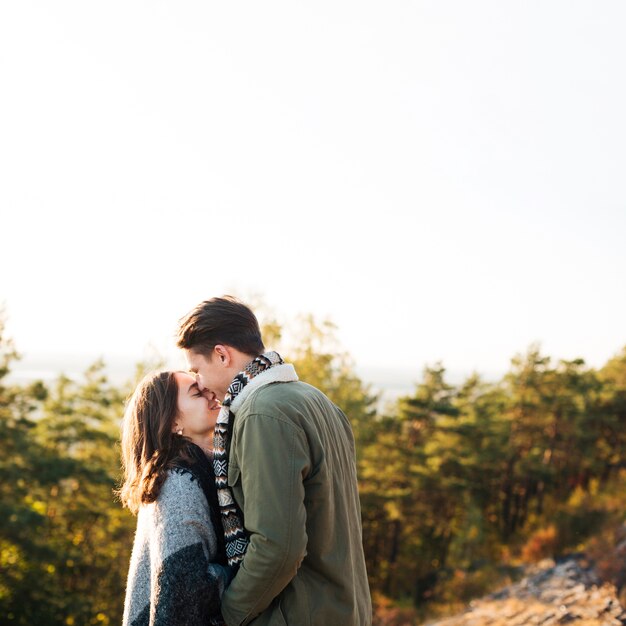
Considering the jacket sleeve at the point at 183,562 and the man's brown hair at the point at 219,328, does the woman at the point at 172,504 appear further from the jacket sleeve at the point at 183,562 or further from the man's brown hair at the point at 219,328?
the man's brown hair at the point at 219,328

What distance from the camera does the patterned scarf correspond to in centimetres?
226

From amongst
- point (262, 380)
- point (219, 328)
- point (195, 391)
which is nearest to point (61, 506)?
point (195, 391)

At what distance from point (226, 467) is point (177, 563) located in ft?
1.10

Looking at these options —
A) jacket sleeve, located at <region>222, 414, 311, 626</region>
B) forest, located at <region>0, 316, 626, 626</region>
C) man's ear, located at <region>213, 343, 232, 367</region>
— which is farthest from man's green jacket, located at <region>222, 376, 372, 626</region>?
forest, located at <region>0, 316, 626, 626</region>

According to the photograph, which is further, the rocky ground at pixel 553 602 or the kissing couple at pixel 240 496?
A: the rocky ground at pixel 553 602

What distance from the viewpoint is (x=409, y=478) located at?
22.2 metres

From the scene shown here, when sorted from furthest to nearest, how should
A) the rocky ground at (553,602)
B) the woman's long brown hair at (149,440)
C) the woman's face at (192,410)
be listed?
the rocky ground at (553,602)
the woman's face at (192,410)
the woman's long brown hair at (149,440)

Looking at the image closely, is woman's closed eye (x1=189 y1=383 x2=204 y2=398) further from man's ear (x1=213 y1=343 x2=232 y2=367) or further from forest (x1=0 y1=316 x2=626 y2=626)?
forest (x1=0 y1=316 x2=626 y2=626)

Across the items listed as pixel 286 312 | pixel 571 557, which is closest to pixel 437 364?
pixel 286 312

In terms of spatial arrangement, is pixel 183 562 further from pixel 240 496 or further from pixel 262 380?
pixel 262 380

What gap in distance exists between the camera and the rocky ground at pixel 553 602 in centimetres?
970

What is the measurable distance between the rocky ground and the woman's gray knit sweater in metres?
8.31

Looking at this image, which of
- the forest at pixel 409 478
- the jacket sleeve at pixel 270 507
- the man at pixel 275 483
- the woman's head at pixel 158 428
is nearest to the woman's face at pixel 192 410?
the woman's head at pixel 158 428

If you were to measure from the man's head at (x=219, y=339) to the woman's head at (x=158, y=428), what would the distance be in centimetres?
21
